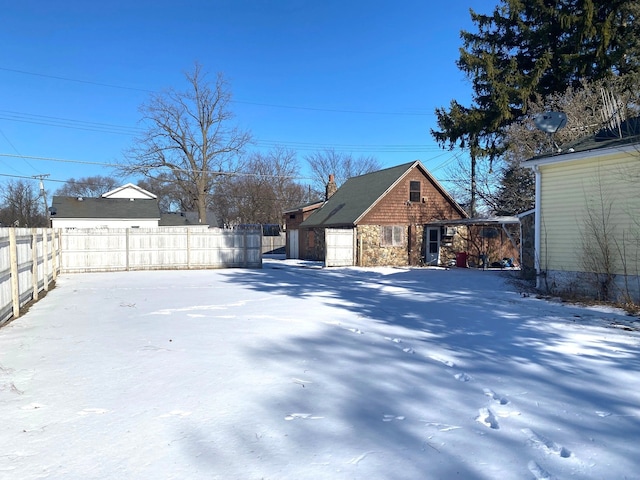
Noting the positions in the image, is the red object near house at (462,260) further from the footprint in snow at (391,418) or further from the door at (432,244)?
the footprint in snow at (391,418)

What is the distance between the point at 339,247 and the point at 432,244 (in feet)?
18.1

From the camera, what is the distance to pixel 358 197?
26.8m

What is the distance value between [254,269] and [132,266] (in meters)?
5.76

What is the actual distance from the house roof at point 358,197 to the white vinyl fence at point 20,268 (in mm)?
15231

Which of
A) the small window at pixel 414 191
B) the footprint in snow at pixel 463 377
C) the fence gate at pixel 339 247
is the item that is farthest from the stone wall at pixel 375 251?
the footprint in snow at pixel 463 377

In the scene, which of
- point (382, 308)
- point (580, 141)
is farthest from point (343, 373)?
point (580, 141)

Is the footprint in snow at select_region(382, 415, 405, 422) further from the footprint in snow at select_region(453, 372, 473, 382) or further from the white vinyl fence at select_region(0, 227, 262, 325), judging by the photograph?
the white vinyl fence at select_region(0, 227, 262, 325)

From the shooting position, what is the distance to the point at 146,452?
317 centimetres

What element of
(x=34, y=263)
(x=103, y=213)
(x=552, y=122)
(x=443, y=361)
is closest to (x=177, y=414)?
(x=443, y=361)

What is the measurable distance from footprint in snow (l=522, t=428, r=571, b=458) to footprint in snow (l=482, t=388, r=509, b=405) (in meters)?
0.60

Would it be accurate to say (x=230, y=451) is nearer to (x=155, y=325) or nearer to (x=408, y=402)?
(x=408, y=402)

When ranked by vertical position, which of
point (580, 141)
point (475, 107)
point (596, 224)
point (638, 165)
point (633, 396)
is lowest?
point (633, 396)

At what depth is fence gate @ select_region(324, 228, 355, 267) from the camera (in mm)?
23484

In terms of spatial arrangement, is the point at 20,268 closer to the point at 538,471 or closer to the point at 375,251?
the point at 538,471
